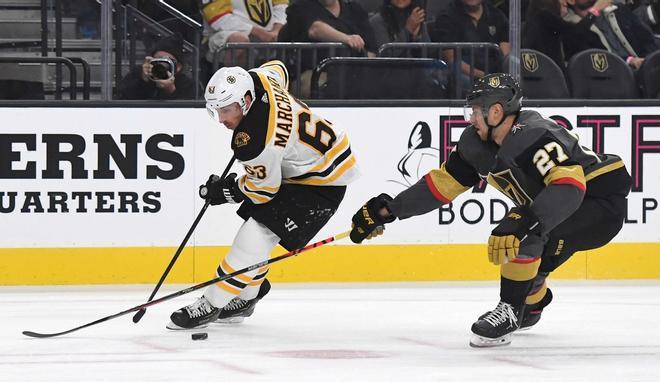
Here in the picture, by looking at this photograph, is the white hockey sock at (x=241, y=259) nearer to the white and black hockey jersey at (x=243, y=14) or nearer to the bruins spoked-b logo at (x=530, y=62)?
the white and black hockey jersey at (x=243, y=14)

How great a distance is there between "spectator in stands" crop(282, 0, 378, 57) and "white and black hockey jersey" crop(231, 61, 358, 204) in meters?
2.19

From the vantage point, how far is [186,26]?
7.85m

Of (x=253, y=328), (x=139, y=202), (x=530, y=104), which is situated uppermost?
(x=530, y=104)

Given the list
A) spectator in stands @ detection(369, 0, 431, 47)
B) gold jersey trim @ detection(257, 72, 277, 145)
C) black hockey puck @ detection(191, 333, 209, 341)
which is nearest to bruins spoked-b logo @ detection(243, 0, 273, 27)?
spectator in stands @ detection(369, 0, 431, 47)

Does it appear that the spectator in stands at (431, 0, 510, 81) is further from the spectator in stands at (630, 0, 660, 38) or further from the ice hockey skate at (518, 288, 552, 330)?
the ice hockey skate at (518, 288, 552, 330)

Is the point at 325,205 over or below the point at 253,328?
over

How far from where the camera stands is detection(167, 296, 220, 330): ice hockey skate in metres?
5.51

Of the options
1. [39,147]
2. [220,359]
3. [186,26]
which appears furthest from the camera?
[186,26]

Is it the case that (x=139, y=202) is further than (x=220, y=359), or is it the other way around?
(x=139, y=202)

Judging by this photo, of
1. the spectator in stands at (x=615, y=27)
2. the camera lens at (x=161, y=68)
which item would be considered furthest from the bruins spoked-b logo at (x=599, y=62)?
the camera lens at (x=161, y=68)

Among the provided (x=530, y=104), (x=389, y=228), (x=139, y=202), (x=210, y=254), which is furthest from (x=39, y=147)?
(x=530, y=104)

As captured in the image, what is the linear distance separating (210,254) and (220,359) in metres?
2.68

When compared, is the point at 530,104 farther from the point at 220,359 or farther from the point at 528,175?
the point at 220,359

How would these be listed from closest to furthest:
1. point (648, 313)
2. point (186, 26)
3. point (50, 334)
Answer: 1. point (50, 334)
2. point (648, 313)
3. point (186, 26)
